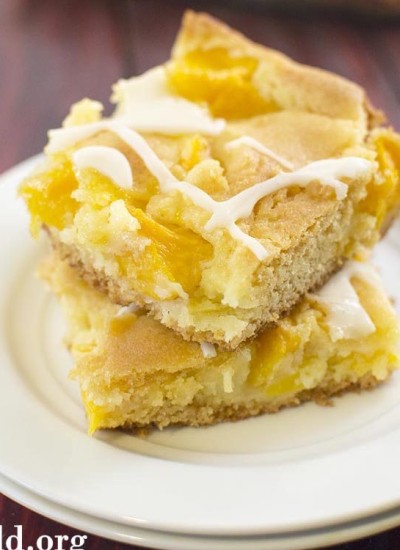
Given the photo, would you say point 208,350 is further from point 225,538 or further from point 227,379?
point 225,538

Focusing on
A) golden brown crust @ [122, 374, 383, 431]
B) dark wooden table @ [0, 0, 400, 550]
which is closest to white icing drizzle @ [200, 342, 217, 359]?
golden brown crust @ [122, 374, 383, 431]

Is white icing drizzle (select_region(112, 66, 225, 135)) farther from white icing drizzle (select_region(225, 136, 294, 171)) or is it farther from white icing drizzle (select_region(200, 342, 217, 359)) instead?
white icing drizzle (select_region(200, 342, 217, 359))

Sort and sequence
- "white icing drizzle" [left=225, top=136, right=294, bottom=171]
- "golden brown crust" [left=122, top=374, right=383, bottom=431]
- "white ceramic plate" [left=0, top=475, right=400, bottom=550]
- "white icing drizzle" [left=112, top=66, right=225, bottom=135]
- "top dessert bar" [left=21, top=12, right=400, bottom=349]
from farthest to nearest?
1. "white icing drizzle" [left=112, top=66, right=225, bottom=135]
2. "white icing drizzle" [left=225, top=136, right=294, bottom=171]
3. "golden brown crust" [left=122, top=374, right=383, bottom=431]
4. "top dessert bar" [left=21, top=12, right=400, bottom=349]
5. "white ceramic plate" [left=0, top=475, right=400, bottom=550]

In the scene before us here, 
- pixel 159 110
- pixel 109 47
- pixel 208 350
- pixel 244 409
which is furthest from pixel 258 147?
pixel 109 47

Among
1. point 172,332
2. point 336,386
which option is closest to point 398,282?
point 336,386

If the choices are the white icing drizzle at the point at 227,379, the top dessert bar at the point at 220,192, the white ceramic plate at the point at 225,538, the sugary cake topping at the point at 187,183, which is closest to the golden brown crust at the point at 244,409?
the white icing drizzle at the point at 227,379

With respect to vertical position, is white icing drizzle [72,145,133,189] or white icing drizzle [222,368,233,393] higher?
white icing drizzle [72,145,133,189]

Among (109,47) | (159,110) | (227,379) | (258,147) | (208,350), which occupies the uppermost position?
(109,47)
